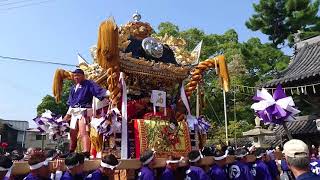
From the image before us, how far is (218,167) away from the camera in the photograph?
5.93 metres

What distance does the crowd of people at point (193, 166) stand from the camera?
10.0 ft

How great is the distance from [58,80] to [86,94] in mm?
1291

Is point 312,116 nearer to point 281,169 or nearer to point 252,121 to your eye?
point 281,169

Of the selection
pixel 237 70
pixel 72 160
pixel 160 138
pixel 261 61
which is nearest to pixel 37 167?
pixel 72 160

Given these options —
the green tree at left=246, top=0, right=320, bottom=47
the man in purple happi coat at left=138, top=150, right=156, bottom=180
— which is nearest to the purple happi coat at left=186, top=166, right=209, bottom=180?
the man in purple happi coat at left=138, top=150, right=156, bottom=180

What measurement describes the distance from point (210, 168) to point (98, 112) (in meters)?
2.43

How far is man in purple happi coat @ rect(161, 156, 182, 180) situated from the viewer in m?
5.29

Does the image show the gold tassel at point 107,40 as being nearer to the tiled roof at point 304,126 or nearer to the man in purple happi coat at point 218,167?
the man in purple happi coat at point 218,167

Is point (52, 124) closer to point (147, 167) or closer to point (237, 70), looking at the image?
point (147, 167)

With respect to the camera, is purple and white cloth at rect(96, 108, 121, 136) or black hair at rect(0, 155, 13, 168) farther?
purple and white cloth at rect(96, 108, 121, 136)

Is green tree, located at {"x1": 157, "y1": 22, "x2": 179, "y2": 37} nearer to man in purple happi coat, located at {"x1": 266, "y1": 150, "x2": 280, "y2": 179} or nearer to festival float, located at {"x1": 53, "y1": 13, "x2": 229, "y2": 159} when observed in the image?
festival float, located at {"x1": 53, "y1": 13, "x2": 229, "y2": 159}

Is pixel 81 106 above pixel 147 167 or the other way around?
above

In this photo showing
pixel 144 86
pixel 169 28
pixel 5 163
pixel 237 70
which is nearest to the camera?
pixel 5 163

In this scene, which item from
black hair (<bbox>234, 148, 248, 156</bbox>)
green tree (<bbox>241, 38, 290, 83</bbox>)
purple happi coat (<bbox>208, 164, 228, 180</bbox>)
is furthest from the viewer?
green tree (<bbox>241, 38, 290, 83</bbox>)
